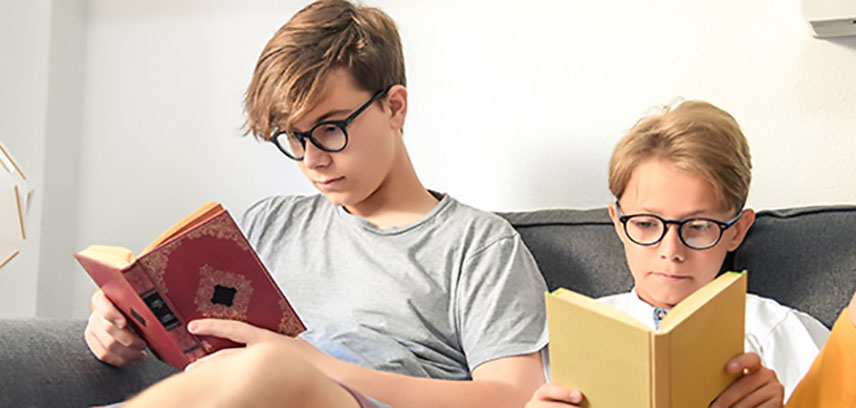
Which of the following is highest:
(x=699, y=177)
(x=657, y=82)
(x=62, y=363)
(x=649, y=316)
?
(x=657, y=82)

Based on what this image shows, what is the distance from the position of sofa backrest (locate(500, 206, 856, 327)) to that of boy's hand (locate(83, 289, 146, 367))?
2.35 ft

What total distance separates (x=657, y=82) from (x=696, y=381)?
934 millimetres

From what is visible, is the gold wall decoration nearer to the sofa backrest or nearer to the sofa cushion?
the sofa cushion

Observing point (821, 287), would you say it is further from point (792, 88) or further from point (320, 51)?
point (320, 51)

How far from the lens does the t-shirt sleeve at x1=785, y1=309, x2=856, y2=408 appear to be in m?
1.02

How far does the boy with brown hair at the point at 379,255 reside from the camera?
52.2 inches

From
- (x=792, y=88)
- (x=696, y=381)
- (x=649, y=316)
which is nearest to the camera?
(x=696, y=381)

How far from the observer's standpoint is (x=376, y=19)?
1524 millimetres

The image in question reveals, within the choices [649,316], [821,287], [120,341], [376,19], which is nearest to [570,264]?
[649,316]

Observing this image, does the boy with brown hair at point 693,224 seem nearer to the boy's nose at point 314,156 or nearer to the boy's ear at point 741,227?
the boy's ear at point 741,227

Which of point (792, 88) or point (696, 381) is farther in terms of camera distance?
point (792, 88)

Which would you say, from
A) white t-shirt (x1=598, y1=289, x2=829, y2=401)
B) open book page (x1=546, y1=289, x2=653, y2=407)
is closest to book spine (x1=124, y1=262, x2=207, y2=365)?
open book page (x1=546, y1=289, x2=653, y2=407)

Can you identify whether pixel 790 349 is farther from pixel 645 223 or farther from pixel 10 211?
pixel 10 211

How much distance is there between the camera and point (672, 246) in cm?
132
